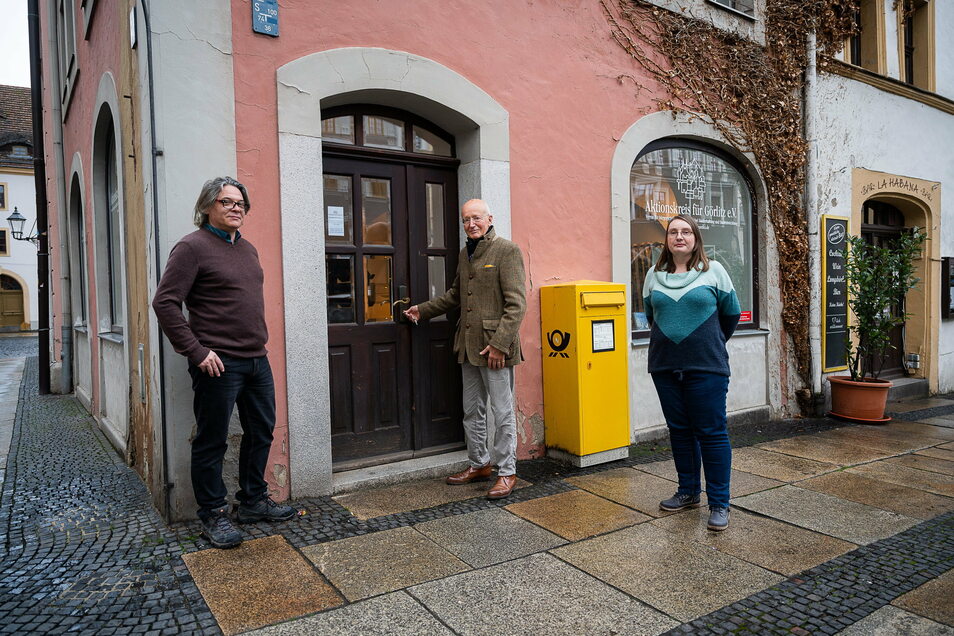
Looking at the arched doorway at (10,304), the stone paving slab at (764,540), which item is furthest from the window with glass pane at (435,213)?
the arched doorway at (10,304)

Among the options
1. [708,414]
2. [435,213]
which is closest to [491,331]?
[435,213]

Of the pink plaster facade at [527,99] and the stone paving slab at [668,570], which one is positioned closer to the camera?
the stone paving slab at [668,570]

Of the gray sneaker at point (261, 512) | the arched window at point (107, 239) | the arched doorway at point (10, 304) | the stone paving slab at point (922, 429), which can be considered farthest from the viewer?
the arched doorway at point (10, 304)

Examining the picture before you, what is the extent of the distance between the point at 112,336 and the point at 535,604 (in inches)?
189

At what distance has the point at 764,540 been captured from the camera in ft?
11.8

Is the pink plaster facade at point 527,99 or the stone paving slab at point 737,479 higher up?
the pink plaster facade at point 527,99

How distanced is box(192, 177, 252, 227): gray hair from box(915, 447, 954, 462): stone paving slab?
5.96 meters

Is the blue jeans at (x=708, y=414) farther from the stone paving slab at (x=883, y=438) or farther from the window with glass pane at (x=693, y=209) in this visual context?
the stone paving slab at (x=883, y=438)

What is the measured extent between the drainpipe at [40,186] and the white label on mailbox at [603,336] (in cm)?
841

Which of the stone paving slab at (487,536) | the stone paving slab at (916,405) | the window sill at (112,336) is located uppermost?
the window sill at (112,336)

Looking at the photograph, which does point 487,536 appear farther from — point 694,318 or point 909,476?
point 909,476

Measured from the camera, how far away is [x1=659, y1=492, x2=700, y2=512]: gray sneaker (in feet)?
13.2

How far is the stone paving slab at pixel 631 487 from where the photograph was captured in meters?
4.20

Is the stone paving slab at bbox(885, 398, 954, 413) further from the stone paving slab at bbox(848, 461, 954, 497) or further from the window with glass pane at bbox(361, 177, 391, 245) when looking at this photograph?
the window with glass pane at bbox(361, 177, 391, 245)
